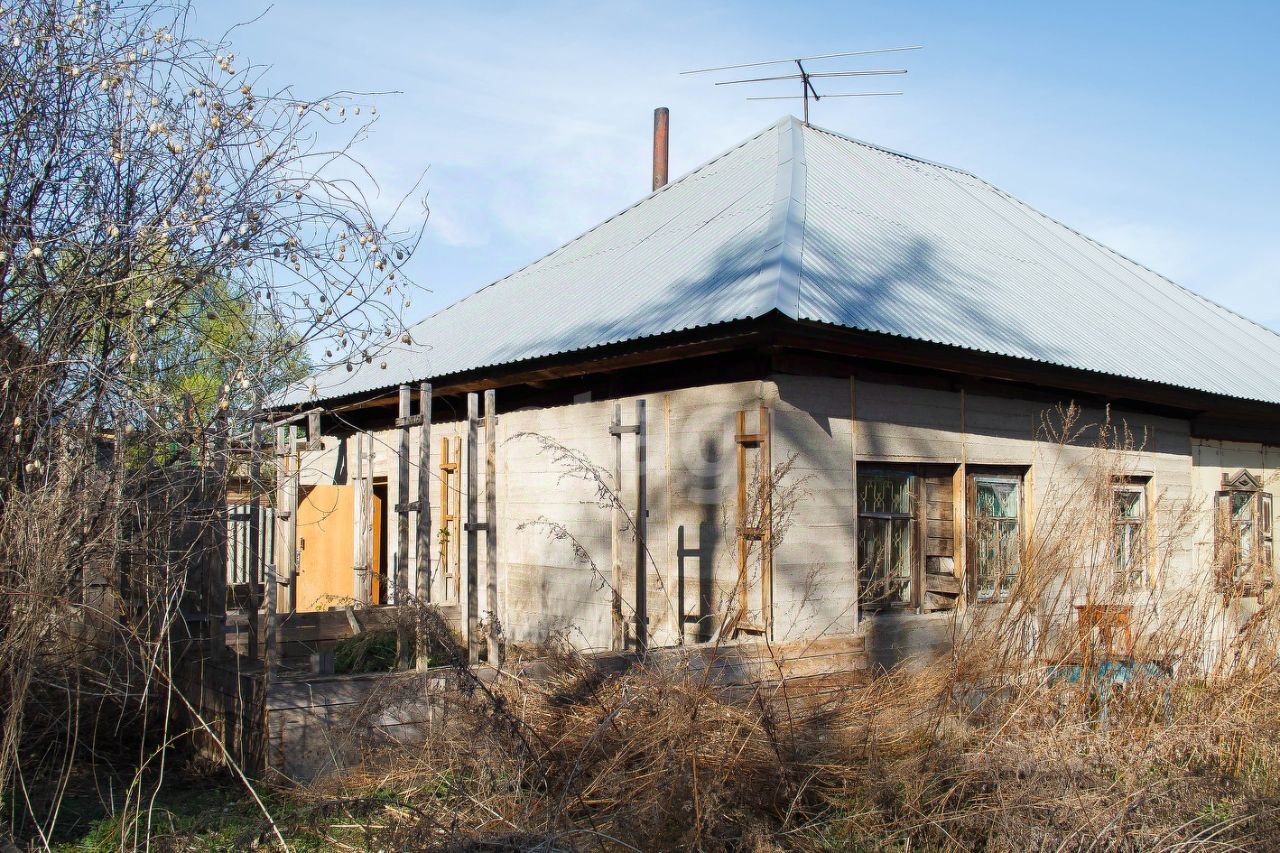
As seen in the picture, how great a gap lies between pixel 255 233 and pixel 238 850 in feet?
11.0

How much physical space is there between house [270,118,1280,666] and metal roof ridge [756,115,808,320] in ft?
0.12

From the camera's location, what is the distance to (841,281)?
8742mm

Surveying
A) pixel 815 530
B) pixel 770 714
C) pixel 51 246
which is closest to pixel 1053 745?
pixel 770 714

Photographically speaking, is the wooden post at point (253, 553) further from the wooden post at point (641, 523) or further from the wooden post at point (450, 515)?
the wooden post at point (450, 515)

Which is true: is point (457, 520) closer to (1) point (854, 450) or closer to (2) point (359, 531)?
(2) point (359, 531)

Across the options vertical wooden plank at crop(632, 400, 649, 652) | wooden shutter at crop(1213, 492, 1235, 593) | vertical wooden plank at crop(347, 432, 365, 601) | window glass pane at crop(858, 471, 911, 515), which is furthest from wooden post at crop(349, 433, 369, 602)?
wooden shutter at crop(1213, 492, 1235, 593)

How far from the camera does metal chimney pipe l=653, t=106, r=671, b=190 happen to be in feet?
58.1

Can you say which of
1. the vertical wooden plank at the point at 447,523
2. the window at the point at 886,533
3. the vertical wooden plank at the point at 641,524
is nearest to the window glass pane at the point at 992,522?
the window at the point at 886,533

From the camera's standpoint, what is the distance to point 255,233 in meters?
6.42

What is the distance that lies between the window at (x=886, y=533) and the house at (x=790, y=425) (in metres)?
0.03

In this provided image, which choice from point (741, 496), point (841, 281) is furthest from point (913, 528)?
point (841, 281)

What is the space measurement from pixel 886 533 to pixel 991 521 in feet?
3.72

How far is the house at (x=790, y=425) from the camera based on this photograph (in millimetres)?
7973

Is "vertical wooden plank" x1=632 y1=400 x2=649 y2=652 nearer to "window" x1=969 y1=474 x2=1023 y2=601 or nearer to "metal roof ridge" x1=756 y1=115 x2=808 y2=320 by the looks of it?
"metal roof ridge" x1=756 y1=115 x2=808 y2=320
